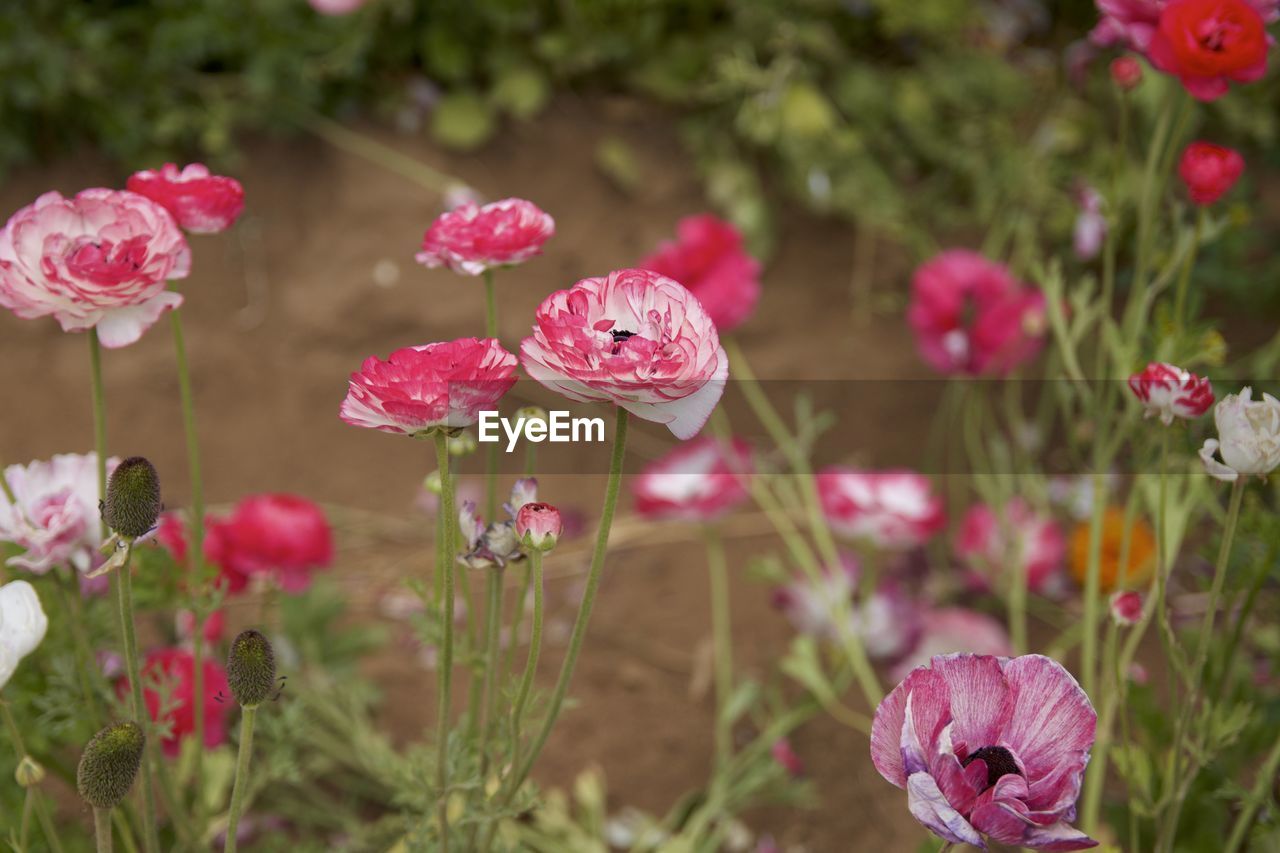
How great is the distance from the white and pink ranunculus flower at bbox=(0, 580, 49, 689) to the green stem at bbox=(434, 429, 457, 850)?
9.0 inches

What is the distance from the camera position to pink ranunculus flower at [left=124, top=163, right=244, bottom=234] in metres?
0.78

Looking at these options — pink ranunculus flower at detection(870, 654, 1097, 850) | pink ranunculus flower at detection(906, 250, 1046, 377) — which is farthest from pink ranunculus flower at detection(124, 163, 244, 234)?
pink ranunculus flower at detection(906, 250, 1046, 377)

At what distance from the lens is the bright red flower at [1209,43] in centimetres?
82

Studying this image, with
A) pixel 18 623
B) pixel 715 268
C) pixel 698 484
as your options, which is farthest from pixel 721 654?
pixel 18 623

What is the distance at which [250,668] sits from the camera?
2.07 ft

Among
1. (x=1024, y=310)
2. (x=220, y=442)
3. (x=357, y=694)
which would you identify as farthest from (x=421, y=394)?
(x=220, y=442)

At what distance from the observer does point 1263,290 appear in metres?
1.89

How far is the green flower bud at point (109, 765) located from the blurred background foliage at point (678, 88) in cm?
183

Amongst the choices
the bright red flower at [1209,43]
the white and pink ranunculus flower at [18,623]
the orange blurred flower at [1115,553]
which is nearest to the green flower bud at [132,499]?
the white and pink ranunculus flower at [18,623]

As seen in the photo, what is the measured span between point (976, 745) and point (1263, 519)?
0.56 m

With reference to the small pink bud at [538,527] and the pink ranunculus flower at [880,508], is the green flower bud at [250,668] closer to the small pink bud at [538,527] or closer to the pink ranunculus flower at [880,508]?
the small pink bud at [538,527]

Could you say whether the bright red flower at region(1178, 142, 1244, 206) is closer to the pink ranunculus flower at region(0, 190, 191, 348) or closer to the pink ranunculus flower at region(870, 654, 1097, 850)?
the pink ranunculus flower at region(870, 654, 1097, 850)

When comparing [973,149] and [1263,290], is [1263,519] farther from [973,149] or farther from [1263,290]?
[973,149]

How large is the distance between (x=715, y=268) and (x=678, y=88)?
4.05ft
